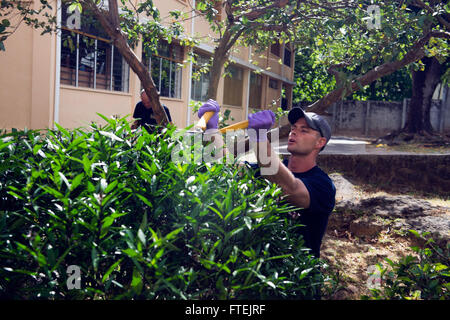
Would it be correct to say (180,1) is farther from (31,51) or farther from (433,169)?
(433,169)

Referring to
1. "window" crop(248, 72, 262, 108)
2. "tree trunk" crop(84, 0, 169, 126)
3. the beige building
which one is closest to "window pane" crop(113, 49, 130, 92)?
the beige building

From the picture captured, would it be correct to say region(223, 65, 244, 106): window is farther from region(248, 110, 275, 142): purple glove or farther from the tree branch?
region(248, 110, 275, 142): purple glove

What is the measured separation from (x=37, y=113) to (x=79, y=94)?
1.22 m

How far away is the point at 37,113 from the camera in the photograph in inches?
379

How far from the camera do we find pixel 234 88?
19672 millimetres

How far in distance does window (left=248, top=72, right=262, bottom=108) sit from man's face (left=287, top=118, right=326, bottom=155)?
63.0 feet

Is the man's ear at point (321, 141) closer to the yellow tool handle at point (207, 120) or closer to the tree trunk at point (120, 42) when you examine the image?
the yellow tool handle at point (207, 120)

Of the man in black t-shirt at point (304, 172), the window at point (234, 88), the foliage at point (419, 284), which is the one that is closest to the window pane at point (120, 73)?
the window at point (234, 88)

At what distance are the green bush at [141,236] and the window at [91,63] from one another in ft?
28.7

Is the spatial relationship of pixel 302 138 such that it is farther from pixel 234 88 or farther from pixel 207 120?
pixel 234 88

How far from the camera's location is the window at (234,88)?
745 inches

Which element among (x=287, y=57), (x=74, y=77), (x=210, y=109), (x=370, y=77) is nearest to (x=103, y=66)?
(x=74, y=77)

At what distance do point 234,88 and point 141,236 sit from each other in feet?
61.2
